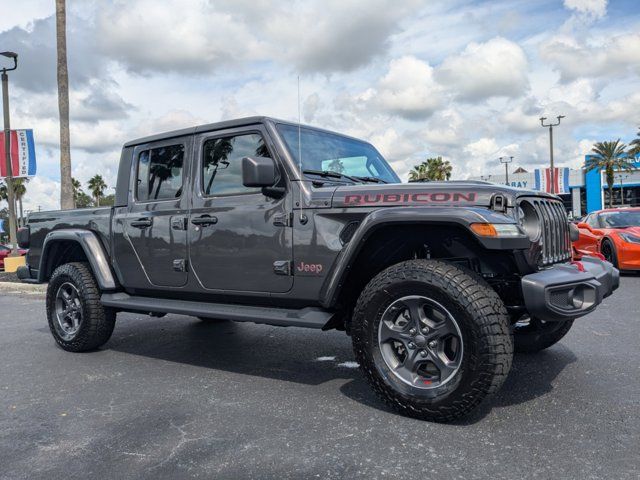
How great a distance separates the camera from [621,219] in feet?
35.9

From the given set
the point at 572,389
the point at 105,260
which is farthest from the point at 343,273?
the point at 105,260

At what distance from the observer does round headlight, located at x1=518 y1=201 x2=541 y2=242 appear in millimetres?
3258

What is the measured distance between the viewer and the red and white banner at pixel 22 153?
14.4 metres

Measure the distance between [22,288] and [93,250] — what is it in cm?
720

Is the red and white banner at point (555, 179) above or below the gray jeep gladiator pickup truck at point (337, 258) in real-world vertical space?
above

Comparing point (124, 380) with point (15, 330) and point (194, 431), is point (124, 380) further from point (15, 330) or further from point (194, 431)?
point (15, 330)

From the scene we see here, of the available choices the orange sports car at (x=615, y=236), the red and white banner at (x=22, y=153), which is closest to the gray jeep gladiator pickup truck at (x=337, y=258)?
the orange sports car at (x=615, y=236)

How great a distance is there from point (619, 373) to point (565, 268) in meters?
1.21

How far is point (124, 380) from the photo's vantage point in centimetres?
424

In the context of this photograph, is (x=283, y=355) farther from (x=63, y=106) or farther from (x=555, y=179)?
(x=555, y=179)

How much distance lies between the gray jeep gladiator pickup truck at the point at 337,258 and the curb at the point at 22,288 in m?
6.06

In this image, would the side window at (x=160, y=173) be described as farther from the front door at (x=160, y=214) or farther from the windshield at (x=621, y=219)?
the windshield at (x=621, y=219)

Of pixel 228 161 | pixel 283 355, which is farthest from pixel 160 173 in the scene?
pixel 283 355

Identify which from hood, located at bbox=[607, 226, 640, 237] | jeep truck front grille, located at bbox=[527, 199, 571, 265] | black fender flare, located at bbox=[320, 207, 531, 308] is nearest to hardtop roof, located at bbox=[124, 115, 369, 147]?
black fender flare, located at bbox=[320, 207, 531, 308]
